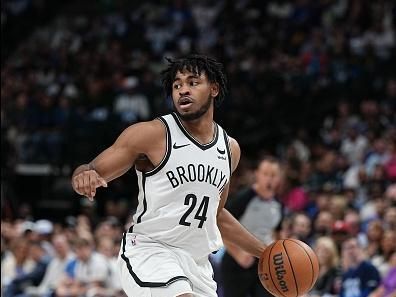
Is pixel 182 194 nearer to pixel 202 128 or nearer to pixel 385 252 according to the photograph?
pixel 202 128

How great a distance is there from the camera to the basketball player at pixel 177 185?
503 centimetres

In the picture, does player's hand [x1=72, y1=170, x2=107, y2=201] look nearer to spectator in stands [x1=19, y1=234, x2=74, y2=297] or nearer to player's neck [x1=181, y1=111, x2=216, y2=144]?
player's neck [x1=181, y1=111, x2=216, y2=144]

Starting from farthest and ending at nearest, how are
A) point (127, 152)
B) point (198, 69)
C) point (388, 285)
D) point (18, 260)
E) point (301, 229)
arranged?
1. point (18, 260)
2. point (301, 229)
3. point (388, 285)
4. point (198, 69)
5. point (127, 152)

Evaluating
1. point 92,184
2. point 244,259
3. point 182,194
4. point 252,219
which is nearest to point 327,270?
point 252,219

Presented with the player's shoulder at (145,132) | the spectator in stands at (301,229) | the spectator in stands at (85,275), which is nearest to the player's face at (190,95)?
the player's shoulder at (145,132)

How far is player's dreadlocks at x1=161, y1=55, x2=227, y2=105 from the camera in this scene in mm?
5348

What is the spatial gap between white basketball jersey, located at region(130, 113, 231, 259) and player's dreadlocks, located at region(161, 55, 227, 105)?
28cm

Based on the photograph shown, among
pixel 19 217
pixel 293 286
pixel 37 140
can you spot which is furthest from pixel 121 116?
pixel 293 286

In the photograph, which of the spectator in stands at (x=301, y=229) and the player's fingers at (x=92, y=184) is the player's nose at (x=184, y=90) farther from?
the spectator in stands at (x=301, y=229)

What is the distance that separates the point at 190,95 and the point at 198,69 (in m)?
0.19

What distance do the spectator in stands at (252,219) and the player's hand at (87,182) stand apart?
2850mm

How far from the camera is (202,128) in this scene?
17.6 feet

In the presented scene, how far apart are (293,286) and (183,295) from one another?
3.05ft

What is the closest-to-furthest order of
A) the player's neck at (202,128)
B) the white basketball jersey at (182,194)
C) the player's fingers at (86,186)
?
1. the player's fingers at (86,186)
2. the white basketball jersey at (182,194)
3. the player's neck at (202,128)
